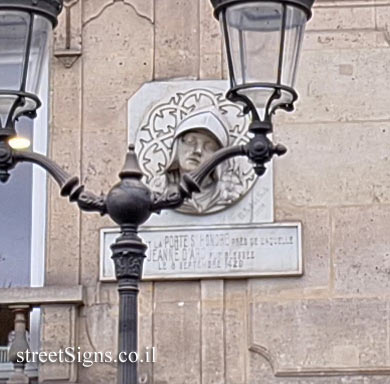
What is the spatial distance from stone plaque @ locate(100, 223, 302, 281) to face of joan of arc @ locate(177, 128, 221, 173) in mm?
388

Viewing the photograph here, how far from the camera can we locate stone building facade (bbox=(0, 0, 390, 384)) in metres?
10.1

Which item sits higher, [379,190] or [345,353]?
[379,190]

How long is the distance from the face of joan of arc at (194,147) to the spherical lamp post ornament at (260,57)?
2.43 meters

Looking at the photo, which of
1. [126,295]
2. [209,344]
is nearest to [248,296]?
[209,344]

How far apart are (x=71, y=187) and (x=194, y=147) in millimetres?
2485

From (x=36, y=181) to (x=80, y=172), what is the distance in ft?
1.18

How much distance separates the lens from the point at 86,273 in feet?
33.9

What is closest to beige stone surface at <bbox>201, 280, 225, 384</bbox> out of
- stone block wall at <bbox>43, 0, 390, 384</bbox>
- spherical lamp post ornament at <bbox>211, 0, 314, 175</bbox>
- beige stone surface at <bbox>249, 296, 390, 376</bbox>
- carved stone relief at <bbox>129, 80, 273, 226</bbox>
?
stone block wall at <bbox>43, 0, 390, 384</bbox>

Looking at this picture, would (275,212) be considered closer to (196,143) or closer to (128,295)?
(196,143)

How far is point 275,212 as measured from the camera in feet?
33.8

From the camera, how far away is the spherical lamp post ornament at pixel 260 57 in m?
7.83

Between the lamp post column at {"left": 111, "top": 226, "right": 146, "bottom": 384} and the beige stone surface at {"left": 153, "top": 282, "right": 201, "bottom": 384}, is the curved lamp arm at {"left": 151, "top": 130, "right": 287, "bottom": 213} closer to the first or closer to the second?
the lamp post column at {"left": 111, "top": 226, "right": 146, "bottom": 384}

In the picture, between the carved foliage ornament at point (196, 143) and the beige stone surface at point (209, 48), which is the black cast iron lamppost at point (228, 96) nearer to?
the carved foliage ornament at point (196, 143)

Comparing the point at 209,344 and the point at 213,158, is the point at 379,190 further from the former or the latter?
the point at 213,158
